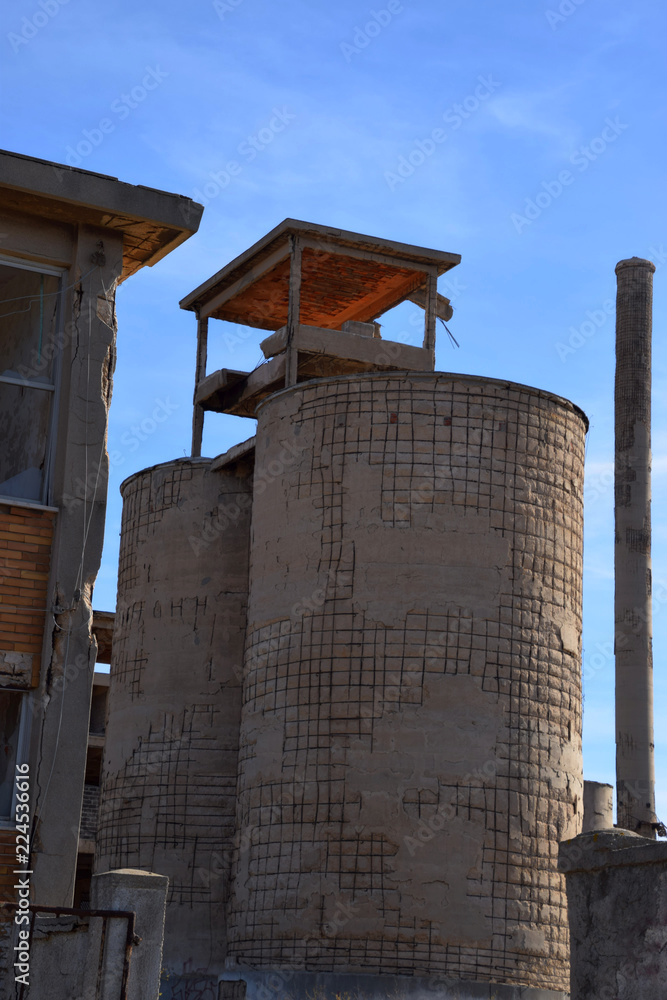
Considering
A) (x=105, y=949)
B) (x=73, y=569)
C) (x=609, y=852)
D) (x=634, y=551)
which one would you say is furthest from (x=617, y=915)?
(x=634, y=551)

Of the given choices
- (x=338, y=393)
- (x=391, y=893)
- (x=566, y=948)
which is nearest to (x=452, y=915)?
(x=391, y=893)

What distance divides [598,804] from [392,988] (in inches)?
569

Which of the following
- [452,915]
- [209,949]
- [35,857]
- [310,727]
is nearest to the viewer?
[35,857]

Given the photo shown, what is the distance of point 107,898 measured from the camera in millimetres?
11359

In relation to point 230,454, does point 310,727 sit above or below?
below

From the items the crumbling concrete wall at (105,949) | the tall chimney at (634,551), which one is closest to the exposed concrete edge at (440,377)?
the crumbling concrete wall at (105,949)

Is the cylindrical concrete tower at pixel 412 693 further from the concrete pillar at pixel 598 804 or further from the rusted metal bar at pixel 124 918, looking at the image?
the concrete pillar at pixel 598 804

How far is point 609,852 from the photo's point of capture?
33.4ft

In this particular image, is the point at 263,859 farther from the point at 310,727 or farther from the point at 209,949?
the point at 209,949

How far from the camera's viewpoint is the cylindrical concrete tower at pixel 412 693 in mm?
19969

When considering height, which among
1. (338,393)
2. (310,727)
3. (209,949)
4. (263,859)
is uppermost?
(338,393)

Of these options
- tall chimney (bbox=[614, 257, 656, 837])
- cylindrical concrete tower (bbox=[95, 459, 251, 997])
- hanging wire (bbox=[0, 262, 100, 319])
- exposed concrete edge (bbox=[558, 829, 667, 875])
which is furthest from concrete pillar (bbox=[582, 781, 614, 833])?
exposed concrete edge (bbox=[558, 829, 667, 875])

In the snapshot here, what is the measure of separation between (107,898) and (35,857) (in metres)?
1.65

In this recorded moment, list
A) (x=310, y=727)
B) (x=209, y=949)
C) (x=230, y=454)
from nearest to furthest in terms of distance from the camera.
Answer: (x=310, y=727) → (x=209, y=949) → (x=230, y=454)
